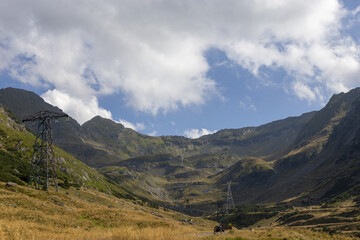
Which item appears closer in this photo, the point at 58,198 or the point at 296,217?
the point at 58,198

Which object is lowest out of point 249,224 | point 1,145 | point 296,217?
point 249,224

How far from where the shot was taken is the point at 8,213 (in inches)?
966

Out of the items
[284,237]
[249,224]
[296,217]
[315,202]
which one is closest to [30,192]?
[284,237]

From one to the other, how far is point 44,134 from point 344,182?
204270mm

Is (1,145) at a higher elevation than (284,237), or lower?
higher

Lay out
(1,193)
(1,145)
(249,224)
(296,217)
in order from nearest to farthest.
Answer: (1,193), (1,145), (296,217), (249,224)

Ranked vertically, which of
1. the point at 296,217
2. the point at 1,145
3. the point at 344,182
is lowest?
the point at 296,217

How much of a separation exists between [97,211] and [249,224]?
12978cm

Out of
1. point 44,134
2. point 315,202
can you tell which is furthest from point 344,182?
point 44,134

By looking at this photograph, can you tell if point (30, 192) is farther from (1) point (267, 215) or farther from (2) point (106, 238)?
(1) point (267, 215)

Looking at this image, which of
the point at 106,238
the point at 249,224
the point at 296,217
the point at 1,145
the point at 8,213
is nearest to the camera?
the point at 106,238

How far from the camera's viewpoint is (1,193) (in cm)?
3425

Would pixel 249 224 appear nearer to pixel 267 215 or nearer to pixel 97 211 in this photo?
pixel 267 215

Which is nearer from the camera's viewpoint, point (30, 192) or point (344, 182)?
point (30, 192)
